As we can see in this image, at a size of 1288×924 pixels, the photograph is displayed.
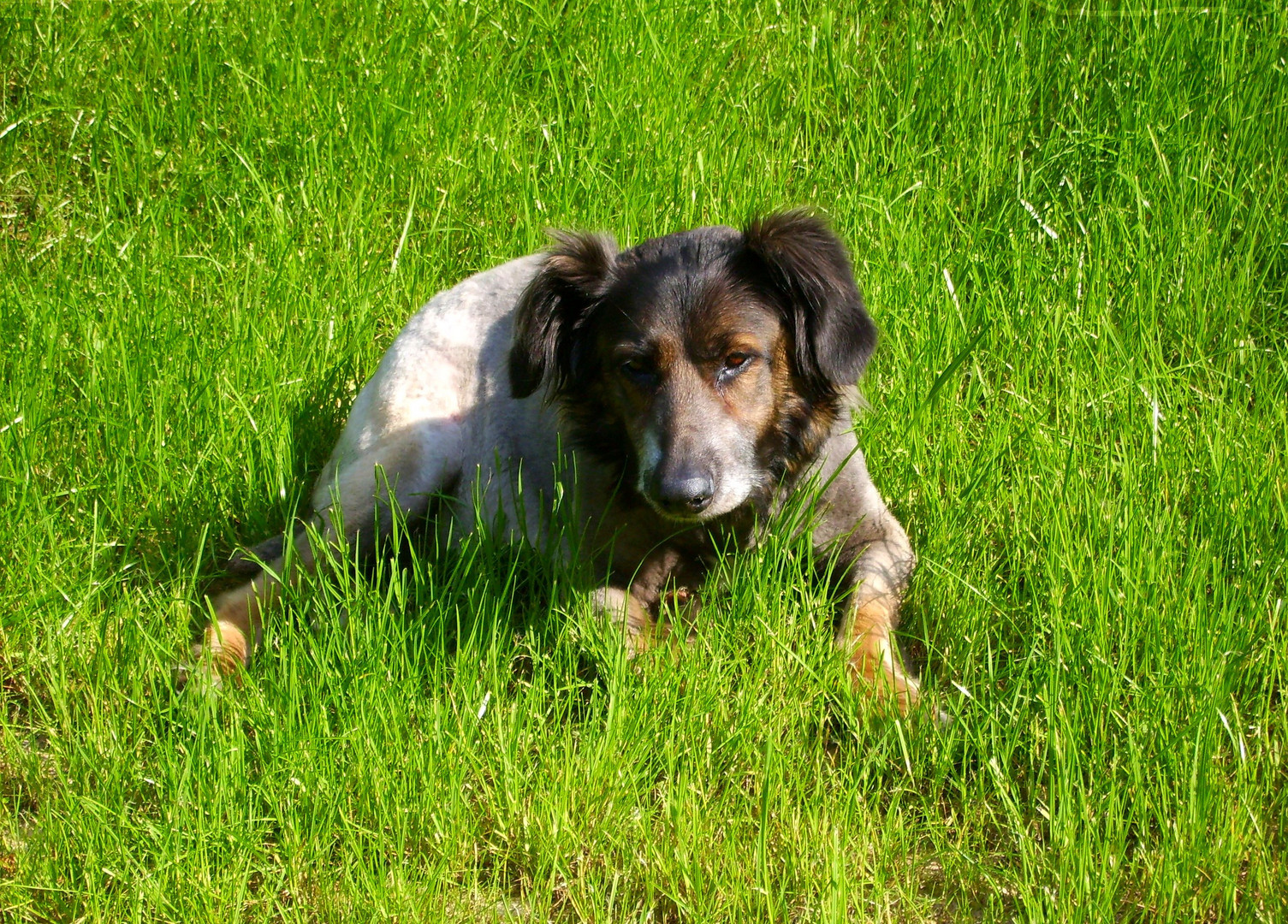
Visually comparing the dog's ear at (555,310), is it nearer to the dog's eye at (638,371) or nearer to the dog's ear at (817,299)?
the dog's eye at (638,371)

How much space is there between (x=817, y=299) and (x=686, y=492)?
0.74m

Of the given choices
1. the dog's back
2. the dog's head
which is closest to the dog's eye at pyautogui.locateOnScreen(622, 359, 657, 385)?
the dog's head

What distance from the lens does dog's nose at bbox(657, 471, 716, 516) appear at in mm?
3080

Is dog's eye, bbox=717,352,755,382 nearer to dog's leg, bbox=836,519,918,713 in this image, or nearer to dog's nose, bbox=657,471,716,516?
dog's nose, bbox=657,471,716,516

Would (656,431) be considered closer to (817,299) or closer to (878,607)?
(817,299)

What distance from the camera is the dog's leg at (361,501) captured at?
3773 mm

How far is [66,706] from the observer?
3.19 metres

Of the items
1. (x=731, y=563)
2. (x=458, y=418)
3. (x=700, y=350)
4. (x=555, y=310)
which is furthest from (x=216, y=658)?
(x=700, y=350)

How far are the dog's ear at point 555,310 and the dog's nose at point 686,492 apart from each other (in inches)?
25.6

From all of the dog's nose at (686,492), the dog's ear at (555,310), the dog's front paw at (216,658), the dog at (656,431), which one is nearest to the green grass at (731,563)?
the dog's front paw at (216,658)

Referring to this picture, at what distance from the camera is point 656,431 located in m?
3.27

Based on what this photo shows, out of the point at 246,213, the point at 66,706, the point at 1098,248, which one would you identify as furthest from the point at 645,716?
the point at 246,213

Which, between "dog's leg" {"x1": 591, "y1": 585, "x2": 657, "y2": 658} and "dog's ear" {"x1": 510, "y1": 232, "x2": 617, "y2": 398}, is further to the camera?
"dog's ear" {"x1": 510, "y1": 232, "x2": 617, "y2": 398}

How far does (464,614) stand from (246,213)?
2493 mm
